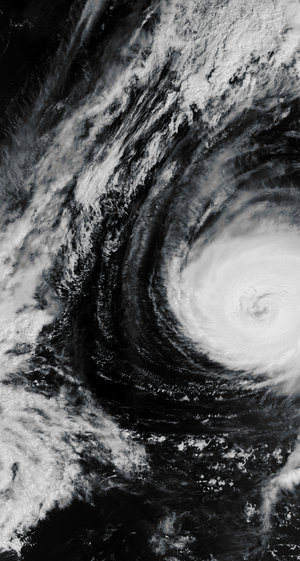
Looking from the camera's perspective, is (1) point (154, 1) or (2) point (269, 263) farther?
(2) point (269, 263)

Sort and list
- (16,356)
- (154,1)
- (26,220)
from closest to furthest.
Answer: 1. (154,1)
2. (26,220)
3. (16,356)

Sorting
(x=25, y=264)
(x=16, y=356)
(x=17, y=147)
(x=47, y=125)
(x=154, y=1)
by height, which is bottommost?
(x=16, y=356)

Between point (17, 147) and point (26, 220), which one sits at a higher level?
point (17, 147)

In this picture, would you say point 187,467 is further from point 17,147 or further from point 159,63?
point 159,63

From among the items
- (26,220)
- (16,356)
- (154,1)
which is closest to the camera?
(154,1)

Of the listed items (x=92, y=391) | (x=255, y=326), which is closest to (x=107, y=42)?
(x=255, y=326)

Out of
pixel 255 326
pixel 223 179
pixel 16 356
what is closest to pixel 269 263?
pixel 255 326

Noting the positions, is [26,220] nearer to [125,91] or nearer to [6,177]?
[6,177]
